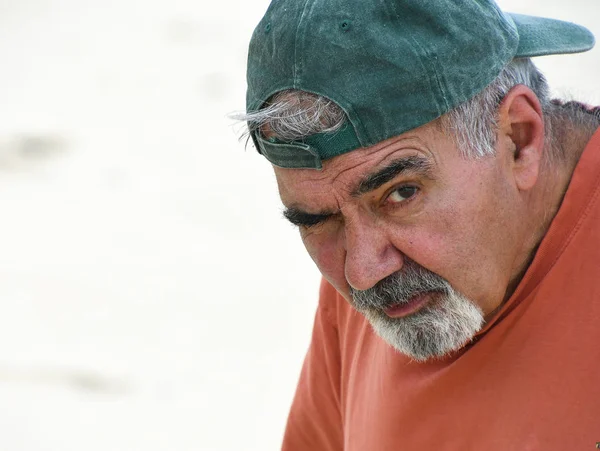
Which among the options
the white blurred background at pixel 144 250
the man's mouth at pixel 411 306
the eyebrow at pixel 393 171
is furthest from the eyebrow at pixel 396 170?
the white blurred background at pixel 144 250

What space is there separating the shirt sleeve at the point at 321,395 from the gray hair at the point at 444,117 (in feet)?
2.23

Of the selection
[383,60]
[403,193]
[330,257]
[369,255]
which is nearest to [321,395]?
[330,257]

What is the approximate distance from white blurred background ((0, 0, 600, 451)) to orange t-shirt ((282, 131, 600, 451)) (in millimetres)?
1490

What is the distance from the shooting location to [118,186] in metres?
6.63

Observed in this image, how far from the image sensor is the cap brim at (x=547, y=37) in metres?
2.06

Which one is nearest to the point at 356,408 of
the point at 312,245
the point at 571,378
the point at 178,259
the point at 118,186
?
the point at 312,245

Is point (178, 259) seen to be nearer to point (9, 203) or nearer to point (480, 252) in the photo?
point (9, 203)

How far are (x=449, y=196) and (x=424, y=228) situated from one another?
0.08 m

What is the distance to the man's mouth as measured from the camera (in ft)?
6.56

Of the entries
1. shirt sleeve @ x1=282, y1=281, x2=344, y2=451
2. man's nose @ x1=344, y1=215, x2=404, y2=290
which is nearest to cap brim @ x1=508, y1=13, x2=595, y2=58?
man's nose @ x1=344, y1=215, x2=404, y2=290

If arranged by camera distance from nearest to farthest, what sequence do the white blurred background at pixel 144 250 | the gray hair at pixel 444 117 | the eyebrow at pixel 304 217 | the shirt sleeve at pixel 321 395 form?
the gray hair at pixel 444 117
the eyebrow at pixel 304 217
the shirt sleeve at pixel 321 395
the white blurred background at pixel 144 250

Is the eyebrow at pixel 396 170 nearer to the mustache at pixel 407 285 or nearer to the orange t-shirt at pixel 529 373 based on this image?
the mustache at pixel 407 285

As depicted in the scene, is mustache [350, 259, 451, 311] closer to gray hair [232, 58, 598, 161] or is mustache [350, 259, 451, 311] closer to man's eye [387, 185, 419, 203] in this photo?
man's eye [387, 185, 419, 203]

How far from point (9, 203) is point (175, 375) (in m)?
2.19
